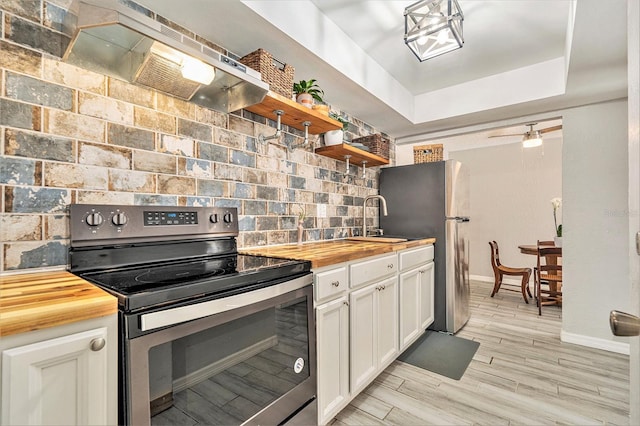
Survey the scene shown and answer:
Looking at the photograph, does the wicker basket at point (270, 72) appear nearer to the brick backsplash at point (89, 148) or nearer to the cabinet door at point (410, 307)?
the brick backsplash at point (89, 148)

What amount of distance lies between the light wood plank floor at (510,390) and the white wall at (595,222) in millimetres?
294

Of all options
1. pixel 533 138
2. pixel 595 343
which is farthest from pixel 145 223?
pixel 533 138

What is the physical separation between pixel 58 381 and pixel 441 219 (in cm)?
283

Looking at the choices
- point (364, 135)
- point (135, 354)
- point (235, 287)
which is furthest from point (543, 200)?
point (135, 354)

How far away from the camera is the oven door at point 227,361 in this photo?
0.82 m

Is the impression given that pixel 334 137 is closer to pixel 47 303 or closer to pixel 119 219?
pixel 119 219

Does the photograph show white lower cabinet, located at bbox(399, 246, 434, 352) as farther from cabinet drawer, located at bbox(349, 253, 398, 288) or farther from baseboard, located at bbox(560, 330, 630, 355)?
baseboard, located at bbox(560, 330, 630, 355)

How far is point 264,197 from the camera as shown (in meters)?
1.97

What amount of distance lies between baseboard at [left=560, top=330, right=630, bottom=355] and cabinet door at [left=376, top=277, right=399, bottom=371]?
1.76 m

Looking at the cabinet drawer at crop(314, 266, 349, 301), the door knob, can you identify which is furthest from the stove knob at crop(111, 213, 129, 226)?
→ the door knob

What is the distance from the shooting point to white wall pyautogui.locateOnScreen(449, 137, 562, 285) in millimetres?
4621

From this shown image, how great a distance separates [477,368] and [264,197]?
1.99 m

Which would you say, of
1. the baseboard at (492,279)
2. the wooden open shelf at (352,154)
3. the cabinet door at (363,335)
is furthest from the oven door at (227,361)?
the baseboard at (492,279)

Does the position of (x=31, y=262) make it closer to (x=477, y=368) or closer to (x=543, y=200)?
(x=477, y=368)
